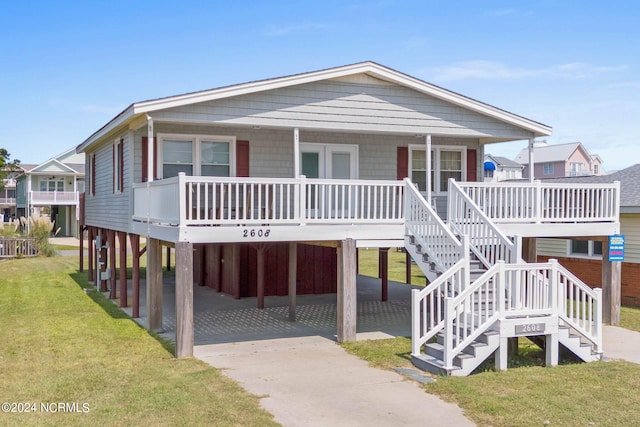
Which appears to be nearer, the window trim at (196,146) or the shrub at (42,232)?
the window trim at (196,146)

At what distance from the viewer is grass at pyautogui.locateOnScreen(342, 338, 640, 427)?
25.1ft

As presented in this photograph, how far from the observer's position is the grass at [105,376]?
7.70 m

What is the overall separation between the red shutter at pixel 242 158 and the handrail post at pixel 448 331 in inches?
277

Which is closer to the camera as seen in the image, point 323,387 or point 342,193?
point 323,387

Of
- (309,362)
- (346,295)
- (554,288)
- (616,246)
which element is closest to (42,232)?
(346,295)

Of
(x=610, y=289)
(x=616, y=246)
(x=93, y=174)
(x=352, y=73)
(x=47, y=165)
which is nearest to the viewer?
(x=352, y=73)

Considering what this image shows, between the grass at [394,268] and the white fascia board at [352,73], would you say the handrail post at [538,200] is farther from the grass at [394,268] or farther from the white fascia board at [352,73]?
the grass at [394,268]

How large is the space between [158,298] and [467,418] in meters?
7.90

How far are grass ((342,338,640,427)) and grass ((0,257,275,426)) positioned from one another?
2.65m

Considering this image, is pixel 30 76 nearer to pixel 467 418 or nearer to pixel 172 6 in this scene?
pixel 172 6

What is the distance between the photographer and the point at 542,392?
866cm

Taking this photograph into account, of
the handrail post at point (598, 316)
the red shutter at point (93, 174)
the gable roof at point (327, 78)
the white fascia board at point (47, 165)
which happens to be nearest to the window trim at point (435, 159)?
the gable roof at point (327, 78)

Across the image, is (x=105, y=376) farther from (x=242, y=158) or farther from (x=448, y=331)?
(x=242, y=158)

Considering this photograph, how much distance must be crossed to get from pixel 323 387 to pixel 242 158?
7.31 metres
